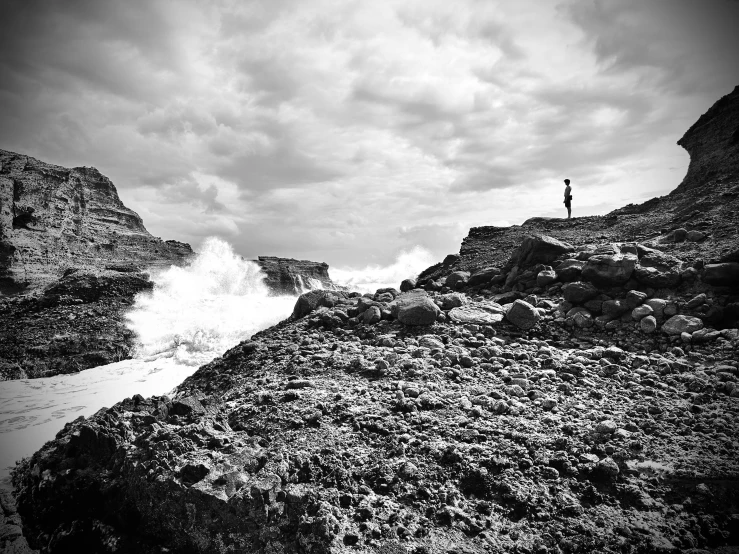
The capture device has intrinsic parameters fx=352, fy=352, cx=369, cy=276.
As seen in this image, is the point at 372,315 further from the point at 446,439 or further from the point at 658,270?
the point at 658,270

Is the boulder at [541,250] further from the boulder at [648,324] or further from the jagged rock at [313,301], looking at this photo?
the jagged rock at [313,301]

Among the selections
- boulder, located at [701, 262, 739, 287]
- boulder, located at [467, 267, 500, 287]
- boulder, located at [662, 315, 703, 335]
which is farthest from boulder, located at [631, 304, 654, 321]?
boulder, located at [467, 267, 500, 287]

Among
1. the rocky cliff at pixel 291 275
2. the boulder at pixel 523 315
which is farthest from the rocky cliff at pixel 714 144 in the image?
the rocky cliff at pixel 291 275

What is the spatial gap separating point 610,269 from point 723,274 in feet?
4.08

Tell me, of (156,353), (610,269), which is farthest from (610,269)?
(156,353)

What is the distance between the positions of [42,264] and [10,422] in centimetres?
2052

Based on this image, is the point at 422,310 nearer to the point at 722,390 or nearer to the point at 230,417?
the point at 230,417

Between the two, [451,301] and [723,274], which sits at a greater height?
[723,274]

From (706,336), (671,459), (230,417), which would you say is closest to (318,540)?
(230,417)

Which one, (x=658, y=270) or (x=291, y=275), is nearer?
(x=658, y=270)

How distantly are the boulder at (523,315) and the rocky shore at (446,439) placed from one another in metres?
0.03

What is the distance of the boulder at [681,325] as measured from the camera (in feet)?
14.3

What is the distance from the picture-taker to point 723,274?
15.4ft

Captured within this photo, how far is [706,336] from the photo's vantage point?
4.19 meters
